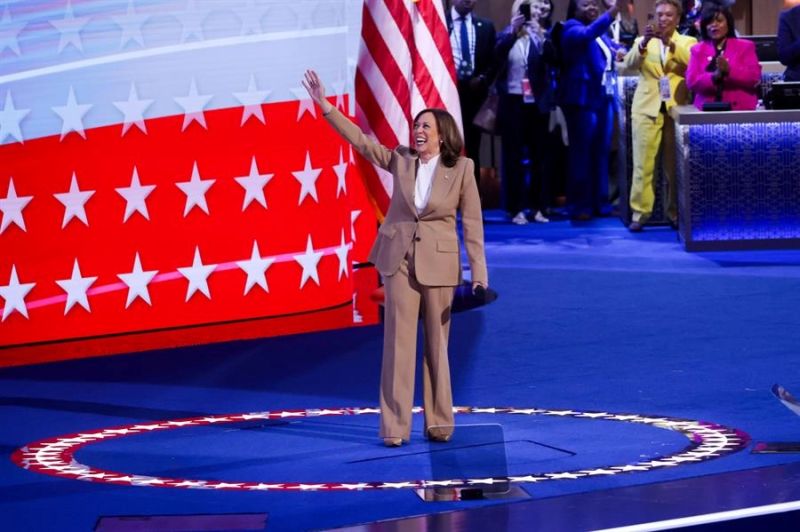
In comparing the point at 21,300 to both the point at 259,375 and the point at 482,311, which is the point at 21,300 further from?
the point at 482,311

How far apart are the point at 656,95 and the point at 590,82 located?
1.07 meters

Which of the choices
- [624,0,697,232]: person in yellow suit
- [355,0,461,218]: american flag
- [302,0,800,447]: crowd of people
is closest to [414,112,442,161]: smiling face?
[355,0,461,218]: american flag

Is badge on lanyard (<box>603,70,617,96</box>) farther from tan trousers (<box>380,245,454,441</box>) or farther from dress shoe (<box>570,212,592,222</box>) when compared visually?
tan trousers (<box>380,245,454,441</box>)

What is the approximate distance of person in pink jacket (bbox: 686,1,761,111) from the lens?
13.7m

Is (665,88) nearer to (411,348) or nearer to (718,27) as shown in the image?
(718,27)

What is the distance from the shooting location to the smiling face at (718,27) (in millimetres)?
13734

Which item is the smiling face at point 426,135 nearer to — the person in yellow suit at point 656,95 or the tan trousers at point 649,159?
the person in yellow suit at point 656,95

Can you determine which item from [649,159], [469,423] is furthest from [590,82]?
[469,423]

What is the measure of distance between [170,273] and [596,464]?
4.27m

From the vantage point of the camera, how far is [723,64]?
13672 millimetres

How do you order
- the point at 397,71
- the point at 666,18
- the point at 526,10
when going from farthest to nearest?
1. the point at 526,10
2. the point at 666,18
3. the point at 397,71

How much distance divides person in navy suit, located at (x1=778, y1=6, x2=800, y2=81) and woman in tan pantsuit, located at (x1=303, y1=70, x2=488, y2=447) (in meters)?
7.08

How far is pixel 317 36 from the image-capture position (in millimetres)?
10508

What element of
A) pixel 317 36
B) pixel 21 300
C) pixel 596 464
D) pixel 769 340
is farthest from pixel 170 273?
pixel 596 464
